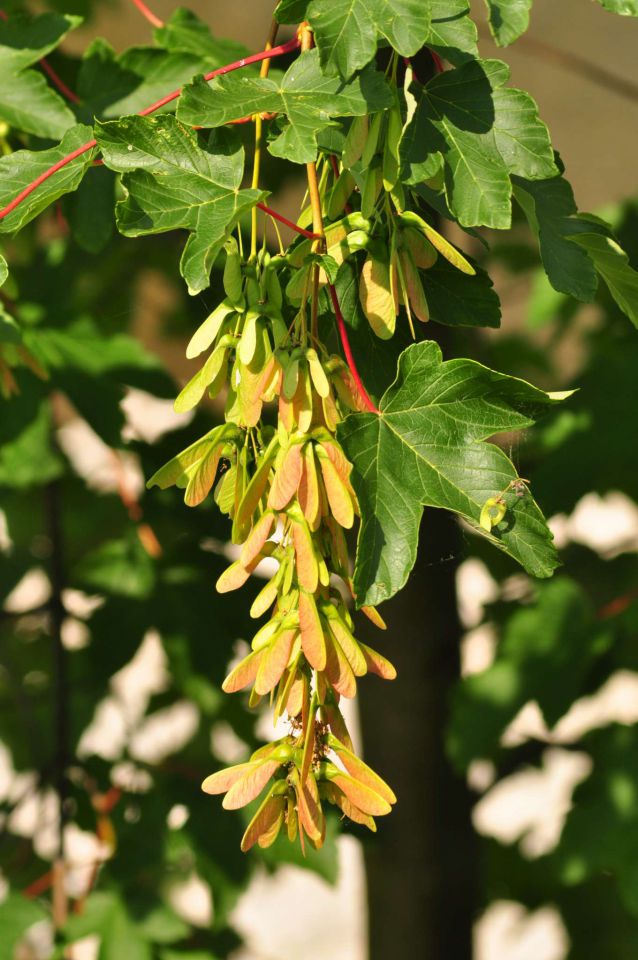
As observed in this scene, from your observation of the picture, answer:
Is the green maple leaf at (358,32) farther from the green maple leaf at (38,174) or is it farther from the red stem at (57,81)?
the red stem at (57,81)

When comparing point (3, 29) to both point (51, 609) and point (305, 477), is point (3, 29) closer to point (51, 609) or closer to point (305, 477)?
point (305, 477)

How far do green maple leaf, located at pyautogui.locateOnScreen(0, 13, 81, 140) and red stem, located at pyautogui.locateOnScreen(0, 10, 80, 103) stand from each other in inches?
1.6

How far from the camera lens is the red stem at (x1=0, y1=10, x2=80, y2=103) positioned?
752 millimetres

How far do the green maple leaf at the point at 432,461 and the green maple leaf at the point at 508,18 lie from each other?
13 centimetres

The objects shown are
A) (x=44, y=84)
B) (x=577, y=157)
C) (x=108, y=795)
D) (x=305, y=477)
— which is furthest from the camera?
(x=577, y=157)

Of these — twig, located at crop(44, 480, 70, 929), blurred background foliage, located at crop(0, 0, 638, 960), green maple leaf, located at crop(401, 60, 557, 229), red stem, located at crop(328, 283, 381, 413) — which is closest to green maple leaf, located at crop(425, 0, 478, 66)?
green maple leaf, located at crop(401, 60, 557, 229)

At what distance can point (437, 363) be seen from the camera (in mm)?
505

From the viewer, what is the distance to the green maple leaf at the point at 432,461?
47cm

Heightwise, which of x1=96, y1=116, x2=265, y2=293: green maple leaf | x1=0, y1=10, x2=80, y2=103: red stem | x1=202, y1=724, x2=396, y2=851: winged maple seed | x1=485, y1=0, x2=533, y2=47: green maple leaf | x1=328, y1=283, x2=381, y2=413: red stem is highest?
x1=485, y1=0, x2=533, y2=47: green maple leaf

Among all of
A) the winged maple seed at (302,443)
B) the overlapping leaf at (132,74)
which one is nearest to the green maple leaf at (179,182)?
the winged maple seed at (302,443)

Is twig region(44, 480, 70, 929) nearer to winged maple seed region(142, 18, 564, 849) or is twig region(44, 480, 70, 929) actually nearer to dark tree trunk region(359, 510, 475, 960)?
dark tree trunk region(359, 510, 475, 960)

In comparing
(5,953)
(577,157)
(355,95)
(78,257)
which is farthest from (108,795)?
(577,157)

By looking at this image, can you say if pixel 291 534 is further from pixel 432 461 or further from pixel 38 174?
pixel 38 174

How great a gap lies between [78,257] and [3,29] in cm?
35
